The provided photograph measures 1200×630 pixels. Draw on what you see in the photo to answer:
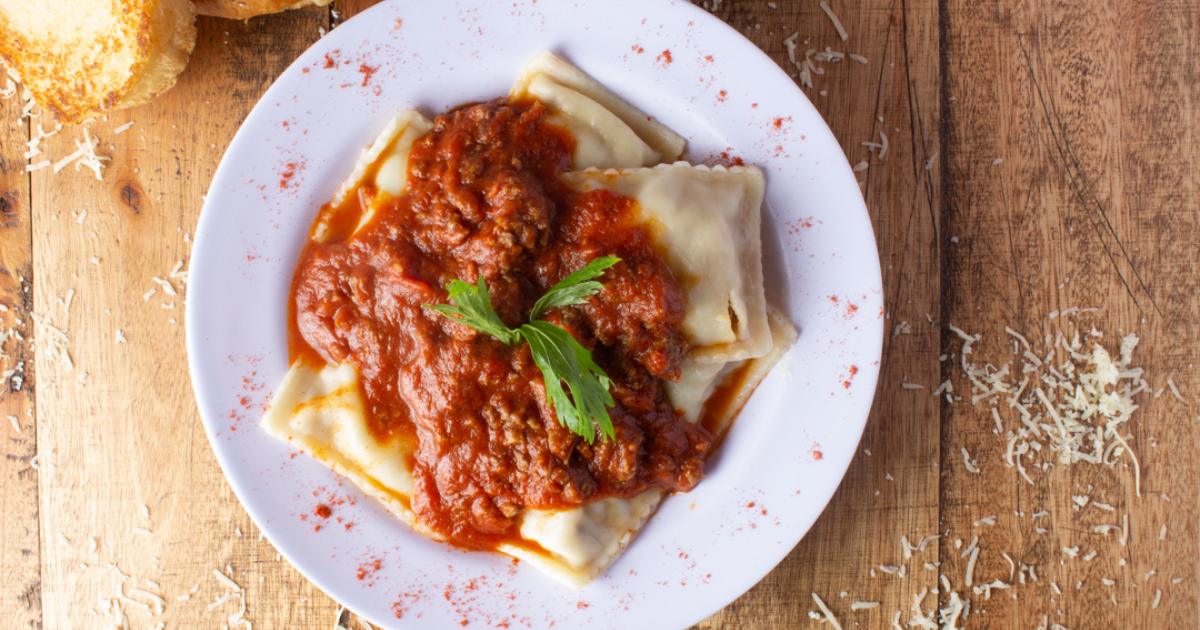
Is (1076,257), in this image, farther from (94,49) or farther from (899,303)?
(94,49)

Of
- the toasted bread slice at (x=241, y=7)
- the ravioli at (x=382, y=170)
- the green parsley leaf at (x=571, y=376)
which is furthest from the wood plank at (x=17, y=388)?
the green parsley leaf at (x=571, y=376)

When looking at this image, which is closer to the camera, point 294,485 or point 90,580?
point 294,485

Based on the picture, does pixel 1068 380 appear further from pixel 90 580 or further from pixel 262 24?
pixel 90 580

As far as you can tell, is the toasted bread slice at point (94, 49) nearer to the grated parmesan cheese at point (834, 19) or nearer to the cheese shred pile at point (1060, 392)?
the grated parmesan cheese at point (834, 19)

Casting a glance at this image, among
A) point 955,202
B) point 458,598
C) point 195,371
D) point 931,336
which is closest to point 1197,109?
point 955,202

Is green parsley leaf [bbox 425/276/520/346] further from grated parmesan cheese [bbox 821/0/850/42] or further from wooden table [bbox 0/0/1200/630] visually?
grated parmesan cheese [bbox 821/0/850/42]

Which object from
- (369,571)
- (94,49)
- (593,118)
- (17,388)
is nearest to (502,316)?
(593,118)

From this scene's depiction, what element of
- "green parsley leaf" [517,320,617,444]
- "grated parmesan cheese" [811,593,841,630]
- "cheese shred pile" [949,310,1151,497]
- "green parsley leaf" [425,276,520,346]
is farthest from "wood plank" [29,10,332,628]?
"cheese shred pile" [949,310,1151,497]
